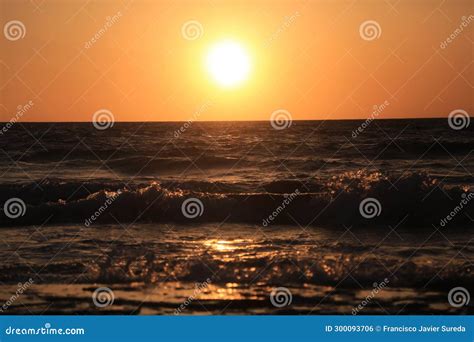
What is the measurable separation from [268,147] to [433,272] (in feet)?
78.4

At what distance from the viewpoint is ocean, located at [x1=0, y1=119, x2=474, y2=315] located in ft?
24.4

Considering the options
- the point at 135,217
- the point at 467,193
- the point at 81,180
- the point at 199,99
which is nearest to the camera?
the point at 135,217

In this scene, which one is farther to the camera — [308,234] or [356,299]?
[308,234]

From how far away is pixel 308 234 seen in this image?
11.5 metres

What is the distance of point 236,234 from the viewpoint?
11.7 meters

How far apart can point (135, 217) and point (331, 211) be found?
4.59 m

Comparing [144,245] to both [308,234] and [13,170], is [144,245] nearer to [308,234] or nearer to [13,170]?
[308,234]

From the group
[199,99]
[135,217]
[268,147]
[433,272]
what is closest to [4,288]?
[433,272]

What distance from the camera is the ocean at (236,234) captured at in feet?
24.4

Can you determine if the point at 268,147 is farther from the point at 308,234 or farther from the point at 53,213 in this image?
the point at 308,234

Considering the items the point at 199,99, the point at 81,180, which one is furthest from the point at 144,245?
the point at 199,99
